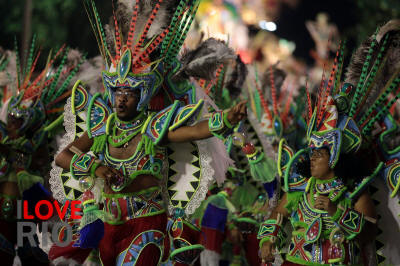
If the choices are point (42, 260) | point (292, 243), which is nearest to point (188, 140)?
point (292, 243)

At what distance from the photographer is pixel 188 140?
4867 millimetres

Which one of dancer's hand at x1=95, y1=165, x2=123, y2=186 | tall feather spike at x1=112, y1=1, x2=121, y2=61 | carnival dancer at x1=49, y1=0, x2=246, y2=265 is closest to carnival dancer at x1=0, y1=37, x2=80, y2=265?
tall feather spike at x1=112, y1=1, x2=121, y2=61

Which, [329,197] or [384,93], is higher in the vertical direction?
[384,93]

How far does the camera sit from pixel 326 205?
5066 millimetres

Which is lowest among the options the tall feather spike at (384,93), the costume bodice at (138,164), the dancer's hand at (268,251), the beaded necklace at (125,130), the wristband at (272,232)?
the dancer's hand at (268,251)

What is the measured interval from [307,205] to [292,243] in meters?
0.34

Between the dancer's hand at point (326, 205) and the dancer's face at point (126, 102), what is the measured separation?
5.02 feet

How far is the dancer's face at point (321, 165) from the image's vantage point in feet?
17.3

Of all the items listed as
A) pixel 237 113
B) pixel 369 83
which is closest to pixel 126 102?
pixel 237 113

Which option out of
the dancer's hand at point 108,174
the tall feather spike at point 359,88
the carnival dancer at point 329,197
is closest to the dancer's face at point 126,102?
the dancer's hand at point 108,174

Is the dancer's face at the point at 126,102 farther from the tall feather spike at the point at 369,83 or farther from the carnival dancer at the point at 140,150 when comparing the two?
the tall feather spike at the point at 369,83

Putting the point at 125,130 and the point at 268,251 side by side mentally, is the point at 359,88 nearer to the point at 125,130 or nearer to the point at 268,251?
the point at 268,251

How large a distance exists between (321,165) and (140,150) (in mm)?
1395

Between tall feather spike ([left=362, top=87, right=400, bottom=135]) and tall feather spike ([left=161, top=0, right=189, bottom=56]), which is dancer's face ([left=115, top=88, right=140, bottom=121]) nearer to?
tall feather spike ([left=161, top=0, right=189, bottom=56])
